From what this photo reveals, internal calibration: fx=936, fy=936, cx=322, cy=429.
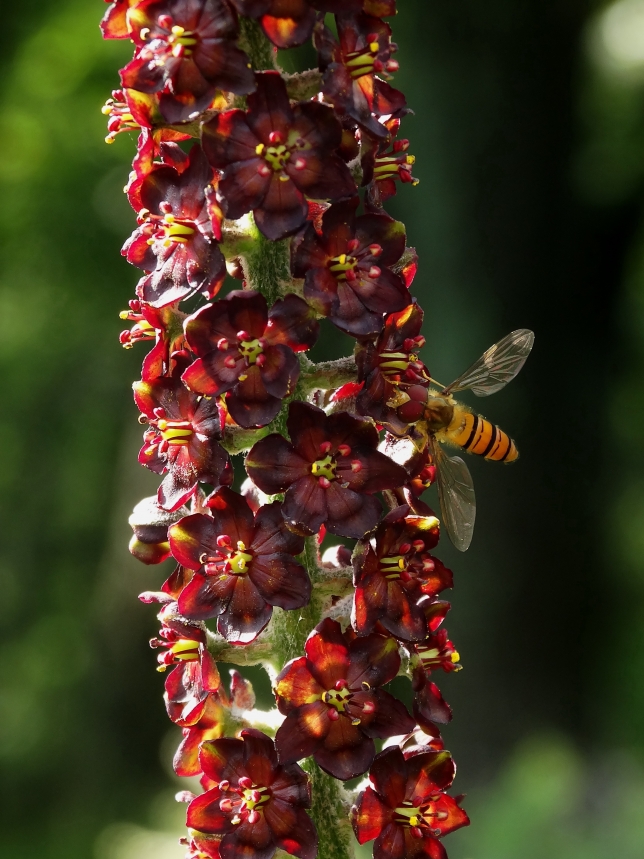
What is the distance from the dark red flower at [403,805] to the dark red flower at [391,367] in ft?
2.59

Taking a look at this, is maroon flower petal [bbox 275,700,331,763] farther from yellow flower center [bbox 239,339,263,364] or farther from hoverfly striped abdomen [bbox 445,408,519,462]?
hoverfly striped abdomen [bbox 445,408,519,462]

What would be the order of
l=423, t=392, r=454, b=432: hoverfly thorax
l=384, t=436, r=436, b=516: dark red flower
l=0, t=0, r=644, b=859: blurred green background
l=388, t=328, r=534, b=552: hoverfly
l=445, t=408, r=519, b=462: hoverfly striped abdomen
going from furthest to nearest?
l=0, t=0, r=644, b=859: blurred green background
l=445, t=408, r=519, b=462: hoverfly striped abdomen
l=423, t=392, r=454, b=432: hoverfly thorax
l=388, t=328, r=534, b=552: hoverfly
l=384, t=436, r=436, b=516: dark red flower

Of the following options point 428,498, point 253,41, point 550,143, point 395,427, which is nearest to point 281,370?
point 395,427

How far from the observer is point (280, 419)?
226 cm

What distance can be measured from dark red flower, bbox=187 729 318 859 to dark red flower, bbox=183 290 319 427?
0.76 metres

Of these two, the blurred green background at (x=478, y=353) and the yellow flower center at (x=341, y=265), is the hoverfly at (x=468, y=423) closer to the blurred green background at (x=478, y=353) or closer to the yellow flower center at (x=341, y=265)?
the yellow flower center at (x=341, y=265)

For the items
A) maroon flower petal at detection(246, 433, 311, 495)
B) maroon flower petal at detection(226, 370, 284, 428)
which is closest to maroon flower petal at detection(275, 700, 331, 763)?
maroon flower petal at detection(246, 433, 311, 495)

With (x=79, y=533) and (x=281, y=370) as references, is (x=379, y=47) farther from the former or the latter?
(x=79, y=533)

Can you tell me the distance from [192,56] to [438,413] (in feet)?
5.31

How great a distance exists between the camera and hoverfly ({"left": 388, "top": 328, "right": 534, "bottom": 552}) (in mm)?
2820

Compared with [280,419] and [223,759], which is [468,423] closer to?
[280,419]

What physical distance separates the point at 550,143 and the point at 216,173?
7.12 metres

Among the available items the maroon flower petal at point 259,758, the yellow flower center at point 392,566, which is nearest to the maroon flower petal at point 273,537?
the yellow flower center at point 392,566

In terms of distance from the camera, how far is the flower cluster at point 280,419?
208 cm
